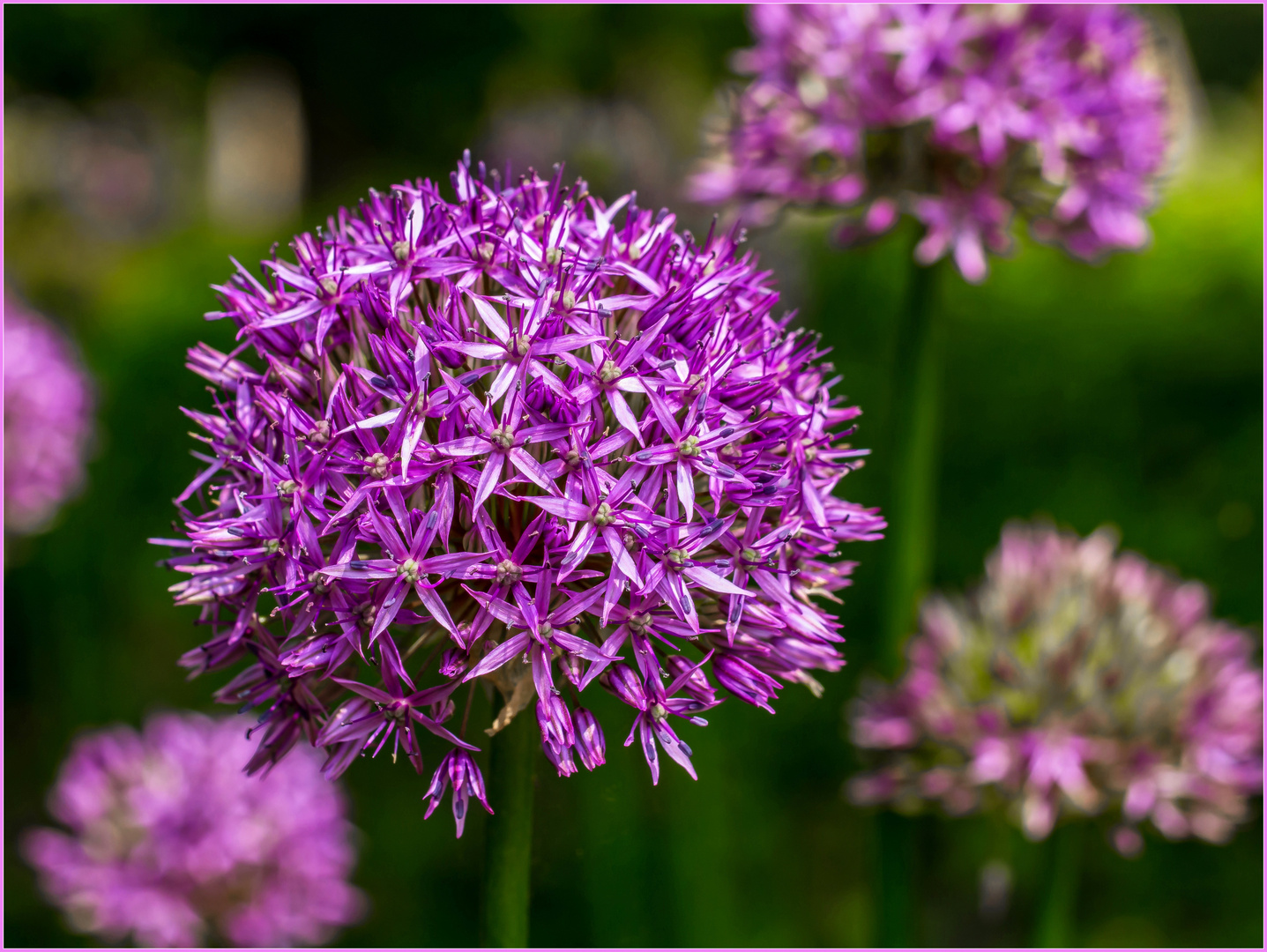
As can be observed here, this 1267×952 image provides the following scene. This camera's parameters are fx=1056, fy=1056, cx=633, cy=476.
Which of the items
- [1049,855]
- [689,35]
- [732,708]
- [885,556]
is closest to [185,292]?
[732,708]

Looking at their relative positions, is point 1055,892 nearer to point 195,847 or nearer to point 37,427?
point 195,847

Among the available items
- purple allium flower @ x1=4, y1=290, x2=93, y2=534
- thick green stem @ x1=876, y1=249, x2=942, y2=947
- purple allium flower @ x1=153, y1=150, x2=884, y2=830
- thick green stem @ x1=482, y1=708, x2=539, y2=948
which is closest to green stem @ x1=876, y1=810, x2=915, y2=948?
thick green stem @ x1=876, y1=249, x2=942, y2=947

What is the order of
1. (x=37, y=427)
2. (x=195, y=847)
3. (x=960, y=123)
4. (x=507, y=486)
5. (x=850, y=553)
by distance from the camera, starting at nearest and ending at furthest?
(x=507, y=486), (x=960, y=123), (x=195, y=847), (x=37, y=427), (x=850, y=553)

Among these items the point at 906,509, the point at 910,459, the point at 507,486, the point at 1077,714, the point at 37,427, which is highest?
the point at 37,427

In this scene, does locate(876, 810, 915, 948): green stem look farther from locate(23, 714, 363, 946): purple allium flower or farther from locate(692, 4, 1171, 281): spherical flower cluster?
locate(23, 714, 363, 946): purple allium flower

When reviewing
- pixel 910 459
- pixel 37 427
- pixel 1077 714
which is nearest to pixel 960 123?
pixel 910 459

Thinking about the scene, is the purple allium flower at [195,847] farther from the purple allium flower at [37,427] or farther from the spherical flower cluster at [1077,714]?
the spherical flower cluster at [1077,714]
